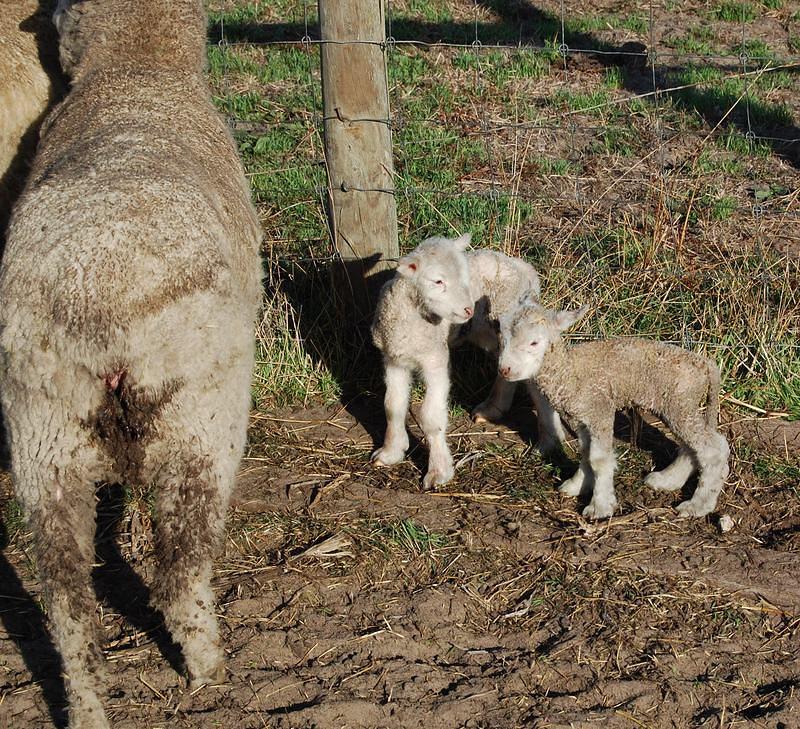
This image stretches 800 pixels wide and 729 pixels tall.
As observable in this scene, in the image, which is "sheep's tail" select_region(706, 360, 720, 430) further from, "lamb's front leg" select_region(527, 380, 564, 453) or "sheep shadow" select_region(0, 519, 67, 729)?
"sheep shadow" select_region(0, 519, 67, 729)

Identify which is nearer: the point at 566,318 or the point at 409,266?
the point at 566,318

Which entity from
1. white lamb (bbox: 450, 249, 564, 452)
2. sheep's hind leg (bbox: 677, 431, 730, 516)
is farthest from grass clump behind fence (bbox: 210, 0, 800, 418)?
sheep's hind leg (bbox: 677, 431, 730, 516)

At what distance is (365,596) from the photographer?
4.32m

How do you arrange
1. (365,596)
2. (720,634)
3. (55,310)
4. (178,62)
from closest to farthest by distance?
(55,310) → (720,634) → (365,596) → (178,62)

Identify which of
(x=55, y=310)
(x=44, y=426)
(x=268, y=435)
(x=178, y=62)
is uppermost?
(x=178, y=62)

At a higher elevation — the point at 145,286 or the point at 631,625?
the point at 145,286

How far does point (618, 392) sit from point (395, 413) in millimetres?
1194

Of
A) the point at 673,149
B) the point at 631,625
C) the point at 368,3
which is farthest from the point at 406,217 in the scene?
the point at 631,625

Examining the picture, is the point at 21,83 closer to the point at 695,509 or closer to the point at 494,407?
the point at 494,407

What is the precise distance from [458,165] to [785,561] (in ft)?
14.6

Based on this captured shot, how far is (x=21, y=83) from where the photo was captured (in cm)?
551

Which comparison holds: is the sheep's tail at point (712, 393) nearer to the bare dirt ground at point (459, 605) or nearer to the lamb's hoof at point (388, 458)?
the bare dirt ground at point (459, 605)

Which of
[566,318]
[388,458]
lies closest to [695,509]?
[566,318]

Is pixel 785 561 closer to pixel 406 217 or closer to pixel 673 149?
pixel 406 217
